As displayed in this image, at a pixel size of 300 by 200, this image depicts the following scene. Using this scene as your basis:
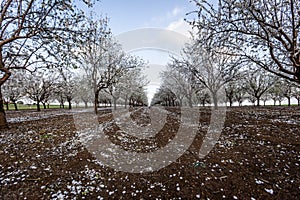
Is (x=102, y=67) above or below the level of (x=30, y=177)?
above

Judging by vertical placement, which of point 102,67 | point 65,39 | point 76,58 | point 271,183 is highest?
point 102,67

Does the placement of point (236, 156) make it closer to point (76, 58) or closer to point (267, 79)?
point (76, 58)

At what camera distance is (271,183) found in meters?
3.63

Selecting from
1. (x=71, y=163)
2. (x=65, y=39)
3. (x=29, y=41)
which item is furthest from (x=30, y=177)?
(x=29, y=41)

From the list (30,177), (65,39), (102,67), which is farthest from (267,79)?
(30,177)

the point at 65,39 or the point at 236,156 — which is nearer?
the point at 236,156

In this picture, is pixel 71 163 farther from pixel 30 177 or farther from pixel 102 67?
pixel 102 67

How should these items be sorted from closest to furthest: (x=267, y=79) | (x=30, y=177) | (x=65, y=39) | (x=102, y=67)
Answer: (x=30, y=177)
(x=65, y=39)
(x=102, y=67)
(x=267, y=79)

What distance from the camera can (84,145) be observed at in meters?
6.15

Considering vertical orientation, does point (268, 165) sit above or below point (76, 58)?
below

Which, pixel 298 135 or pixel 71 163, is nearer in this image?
pixel 71 163

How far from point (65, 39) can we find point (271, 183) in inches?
395

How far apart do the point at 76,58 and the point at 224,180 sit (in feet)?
29.5

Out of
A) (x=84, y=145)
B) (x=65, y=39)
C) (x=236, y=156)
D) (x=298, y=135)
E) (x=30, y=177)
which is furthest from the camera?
(x=65, y=39)
